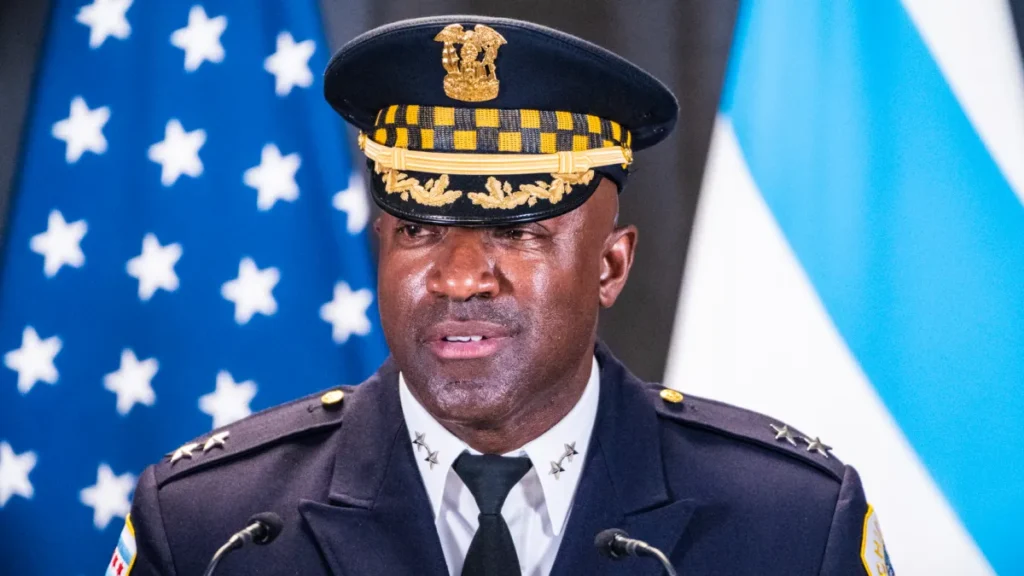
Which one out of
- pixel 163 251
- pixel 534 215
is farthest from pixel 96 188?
pixel 534 215

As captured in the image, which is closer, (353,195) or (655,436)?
(655,436)

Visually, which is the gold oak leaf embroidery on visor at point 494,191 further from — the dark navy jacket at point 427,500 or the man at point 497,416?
the dark navy jacket at point 427,500

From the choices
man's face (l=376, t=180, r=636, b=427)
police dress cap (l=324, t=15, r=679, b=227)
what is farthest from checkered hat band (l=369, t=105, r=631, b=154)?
man's face (l=376, t=180, r=636, b=427)

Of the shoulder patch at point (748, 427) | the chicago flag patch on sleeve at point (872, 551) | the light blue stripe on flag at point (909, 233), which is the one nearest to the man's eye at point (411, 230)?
the shoulder patch at point (748, 427)

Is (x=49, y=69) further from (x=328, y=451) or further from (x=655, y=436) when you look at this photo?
(x=655, y=436)

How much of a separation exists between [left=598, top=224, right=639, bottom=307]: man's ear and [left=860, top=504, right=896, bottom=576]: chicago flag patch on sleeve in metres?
0.55

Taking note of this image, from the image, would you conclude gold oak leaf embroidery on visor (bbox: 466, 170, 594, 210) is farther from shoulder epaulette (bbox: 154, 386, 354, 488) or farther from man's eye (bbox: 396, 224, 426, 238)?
shoulder epaulette (bbox: 154, 386, 354, 488)

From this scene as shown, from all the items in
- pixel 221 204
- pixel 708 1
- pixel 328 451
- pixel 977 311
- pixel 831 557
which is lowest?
pixel 831 557

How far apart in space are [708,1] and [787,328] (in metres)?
0.74

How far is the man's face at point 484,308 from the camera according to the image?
5.78 ft

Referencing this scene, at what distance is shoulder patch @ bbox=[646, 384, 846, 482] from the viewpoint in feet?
6.91

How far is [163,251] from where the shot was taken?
280 centimetres

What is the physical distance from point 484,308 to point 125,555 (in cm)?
75

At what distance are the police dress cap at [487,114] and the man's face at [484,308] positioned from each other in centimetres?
4
